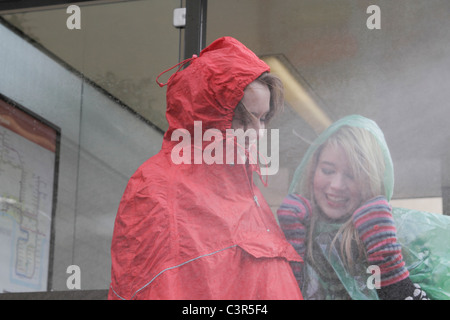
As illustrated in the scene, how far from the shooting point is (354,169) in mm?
3387

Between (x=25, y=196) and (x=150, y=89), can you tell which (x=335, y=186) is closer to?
(x=150, y=89)

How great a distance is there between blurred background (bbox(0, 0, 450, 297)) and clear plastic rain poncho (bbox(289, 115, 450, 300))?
0.06 m

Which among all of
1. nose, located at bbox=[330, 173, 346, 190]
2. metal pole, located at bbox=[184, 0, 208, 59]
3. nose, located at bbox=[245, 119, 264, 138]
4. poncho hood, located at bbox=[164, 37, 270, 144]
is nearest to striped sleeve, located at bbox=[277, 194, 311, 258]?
nose, located at bbox=[330, 173, 346, 190]

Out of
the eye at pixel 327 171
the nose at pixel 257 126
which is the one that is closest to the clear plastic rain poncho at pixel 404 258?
the eye at pixel 327 171

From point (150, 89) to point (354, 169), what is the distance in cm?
105

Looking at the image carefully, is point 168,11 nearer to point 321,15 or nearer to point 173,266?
point 321,15

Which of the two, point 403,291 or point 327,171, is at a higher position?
point 327,171

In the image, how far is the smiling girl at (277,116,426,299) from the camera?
3.29 metres

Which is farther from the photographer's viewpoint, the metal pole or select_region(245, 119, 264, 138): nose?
the metal pole

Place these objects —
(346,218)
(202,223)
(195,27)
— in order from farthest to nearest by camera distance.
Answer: (195,27)
(346,218)
(202,223)

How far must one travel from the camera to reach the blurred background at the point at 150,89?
3494mm

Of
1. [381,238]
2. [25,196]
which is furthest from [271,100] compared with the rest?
[25,196]

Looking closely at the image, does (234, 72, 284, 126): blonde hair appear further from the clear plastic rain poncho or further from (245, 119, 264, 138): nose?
the clear plastic rain poncho

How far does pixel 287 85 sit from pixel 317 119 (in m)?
0.22
